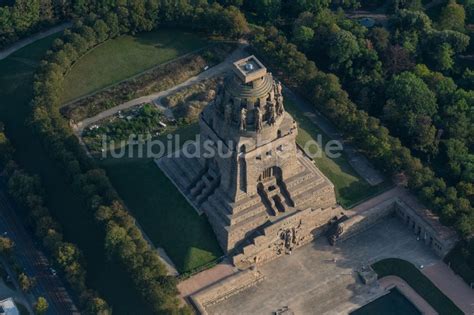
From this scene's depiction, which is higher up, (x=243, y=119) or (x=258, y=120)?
(x=243, y=119)

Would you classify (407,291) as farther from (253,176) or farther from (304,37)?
(304,37)

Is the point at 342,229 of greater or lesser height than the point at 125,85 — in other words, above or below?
below

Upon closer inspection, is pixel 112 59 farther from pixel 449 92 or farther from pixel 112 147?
pixel 449 92

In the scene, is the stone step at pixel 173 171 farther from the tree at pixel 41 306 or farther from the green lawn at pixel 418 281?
the green lawn at pixel 418 281

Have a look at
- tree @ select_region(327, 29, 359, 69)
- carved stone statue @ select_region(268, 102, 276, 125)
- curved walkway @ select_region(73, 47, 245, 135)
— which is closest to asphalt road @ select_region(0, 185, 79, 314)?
curved walkway @ select_region(73, 47, 245, 135)

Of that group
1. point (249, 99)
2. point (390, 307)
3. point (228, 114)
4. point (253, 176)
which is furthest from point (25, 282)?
point (390, 307)

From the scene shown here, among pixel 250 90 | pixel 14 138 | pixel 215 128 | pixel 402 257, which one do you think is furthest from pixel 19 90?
pixel 402 257
